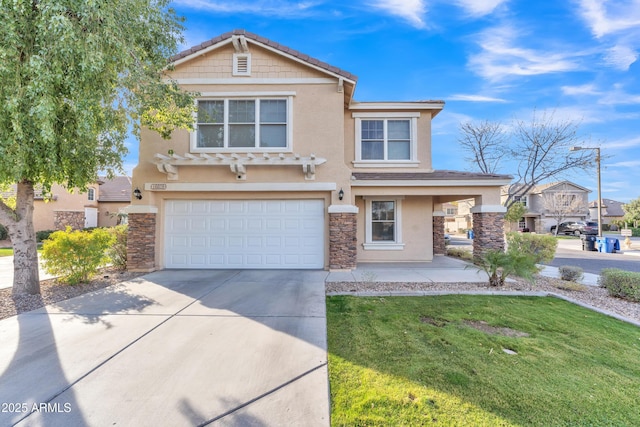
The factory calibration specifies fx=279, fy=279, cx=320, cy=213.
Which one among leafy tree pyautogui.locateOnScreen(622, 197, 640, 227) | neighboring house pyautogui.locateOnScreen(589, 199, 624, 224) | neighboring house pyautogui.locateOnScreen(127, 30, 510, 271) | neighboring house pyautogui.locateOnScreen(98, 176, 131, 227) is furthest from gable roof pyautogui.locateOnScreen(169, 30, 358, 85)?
neighboring house pyautogui.locateOnScreen(589, 199, 624, 224)

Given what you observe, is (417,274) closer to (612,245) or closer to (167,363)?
(167,363)

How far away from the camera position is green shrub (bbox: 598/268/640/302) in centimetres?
669

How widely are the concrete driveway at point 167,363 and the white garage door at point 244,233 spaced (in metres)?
3.38

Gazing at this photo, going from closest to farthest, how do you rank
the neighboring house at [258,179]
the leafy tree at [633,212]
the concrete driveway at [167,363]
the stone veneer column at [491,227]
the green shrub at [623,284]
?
the concrete driveway at [167,363] → the green shrub at [623,284] → the neighboring house at [258,179] → the stone veneer column at [491,227] → the leafy tree at [633,212]

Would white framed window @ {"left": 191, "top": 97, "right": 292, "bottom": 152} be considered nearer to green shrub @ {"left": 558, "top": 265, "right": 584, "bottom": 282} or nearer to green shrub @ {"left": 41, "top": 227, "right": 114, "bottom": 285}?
green shrub @ {"left": 41, "top": 227, "right": 114, "bottom": 285}

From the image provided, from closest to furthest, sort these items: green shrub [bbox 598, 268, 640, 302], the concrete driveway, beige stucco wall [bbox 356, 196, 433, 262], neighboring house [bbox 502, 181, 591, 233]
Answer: the concrete driveway < green shrub [bbox 598, 268, 640, 302] < beige stucco wall [bbox 356, 196, 433, 262] < neighboring house [bbox 502, 181, 591, 233]

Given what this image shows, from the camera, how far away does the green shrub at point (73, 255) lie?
24.0ft

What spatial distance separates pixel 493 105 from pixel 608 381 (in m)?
16.8

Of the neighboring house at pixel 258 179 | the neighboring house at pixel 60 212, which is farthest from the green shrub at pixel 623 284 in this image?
the neighboring house at pixel 60 212

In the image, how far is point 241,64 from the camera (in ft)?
31.5

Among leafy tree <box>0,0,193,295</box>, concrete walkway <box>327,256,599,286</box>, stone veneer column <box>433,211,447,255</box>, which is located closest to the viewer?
leafy tree <box>0,0,193,295</box>

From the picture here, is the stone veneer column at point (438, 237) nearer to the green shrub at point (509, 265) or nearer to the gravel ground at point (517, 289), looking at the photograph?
the gravel ground at point (517, 289)

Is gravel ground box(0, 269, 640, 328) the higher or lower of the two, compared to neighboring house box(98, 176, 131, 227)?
lower

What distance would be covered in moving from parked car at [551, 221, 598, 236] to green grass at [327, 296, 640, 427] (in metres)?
33.0
